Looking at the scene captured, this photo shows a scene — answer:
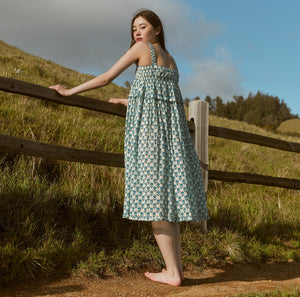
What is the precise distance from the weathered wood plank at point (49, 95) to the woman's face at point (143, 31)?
0.67 m

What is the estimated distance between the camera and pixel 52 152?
2762 mm

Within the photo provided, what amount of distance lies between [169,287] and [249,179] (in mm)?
1839

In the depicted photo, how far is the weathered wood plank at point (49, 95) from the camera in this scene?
2.61 metres

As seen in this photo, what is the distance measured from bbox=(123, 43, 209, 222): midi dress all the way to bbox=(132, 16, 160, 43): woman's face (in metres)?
0.09

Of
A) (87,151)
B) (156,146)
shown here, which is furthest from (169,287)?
(87,151)

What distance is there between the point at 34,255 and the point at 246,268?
7.01ft

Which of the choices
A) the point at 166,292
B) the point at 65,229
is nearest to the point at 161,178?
the point at 166,292

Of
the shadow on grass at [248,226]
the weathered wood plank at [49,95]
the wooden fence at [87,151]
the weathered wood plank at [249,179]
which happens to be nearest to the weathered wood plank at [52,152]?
the wooden fence at [87,151]

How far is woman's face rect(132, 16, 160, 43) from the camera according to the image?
102 inches

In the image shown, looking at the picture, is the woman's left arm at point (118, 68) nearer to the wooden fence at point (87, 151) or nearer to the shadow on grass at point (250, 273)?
the wooden fence at point (87, 151)

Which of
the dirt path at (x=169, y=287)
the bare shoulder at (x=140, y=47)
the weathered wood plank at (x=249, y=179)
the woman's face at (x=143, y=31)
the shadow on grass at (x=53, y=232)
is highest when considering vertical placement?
the woman's face at (x=143, y=31)

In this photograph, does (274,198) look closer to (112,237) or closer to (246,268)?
(246,268)

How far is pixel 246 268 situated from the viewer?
348cm

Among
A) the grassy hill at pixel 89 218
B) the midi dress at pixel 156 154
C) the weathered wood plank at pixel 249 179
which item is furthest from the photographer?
the weathered wood plank at pixel 249 179
